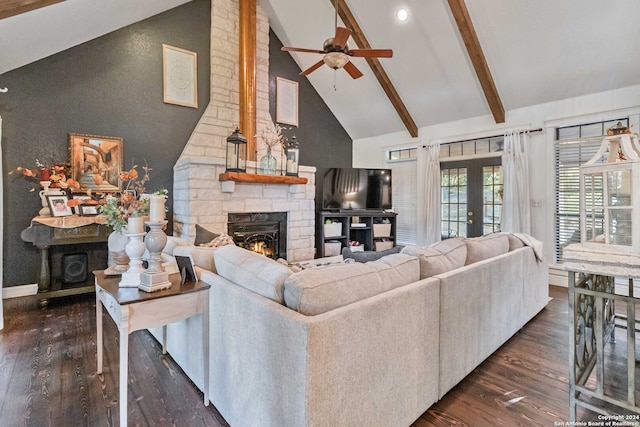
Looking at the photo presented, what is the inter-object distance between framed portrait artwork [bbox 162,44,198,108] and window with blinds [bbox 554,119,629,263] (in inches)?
215

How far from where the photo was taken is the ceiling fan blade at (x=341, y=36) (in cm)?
296

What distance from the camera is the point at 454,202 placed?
5.75 m

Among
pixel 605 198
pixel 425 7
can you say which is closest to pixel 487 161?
pixel 425 7

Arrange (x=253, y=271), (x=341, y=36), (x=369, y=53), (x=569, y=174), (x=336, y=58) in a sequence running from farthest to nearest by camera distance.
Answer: (x=569, y=174) < (x=369, y=53) < (x=336, y=58) < (x=341, y=36) < (x=253, y=271)

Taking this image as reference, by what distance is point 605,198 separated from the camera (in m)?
1.45

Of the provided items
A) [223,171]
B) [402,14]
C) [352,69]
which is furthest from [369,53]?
[223,171]

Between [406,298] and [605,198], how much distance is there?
1.03m

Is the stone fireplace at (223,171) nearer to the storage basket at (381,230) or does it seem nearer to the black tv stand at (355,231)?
the black tv stand at (355,231)

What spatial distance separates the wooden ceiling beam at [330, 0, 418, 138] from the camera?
4746 millimetres

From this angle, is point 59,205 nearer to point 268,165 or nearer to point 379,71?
point 268,165

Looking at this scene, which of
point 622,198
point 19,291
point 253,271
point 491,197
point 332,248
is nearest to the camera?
point 622,198

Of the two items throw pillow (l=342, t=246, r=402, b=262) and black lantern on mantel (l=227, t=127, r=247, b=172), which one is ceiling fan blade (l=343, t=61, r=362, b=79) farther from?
throw pillow (l=342, t=246, r=402, b=262)

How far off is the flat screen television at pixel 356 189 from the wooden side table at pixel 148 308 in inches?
162

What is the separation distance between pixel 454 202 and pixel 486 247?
3.51 m
